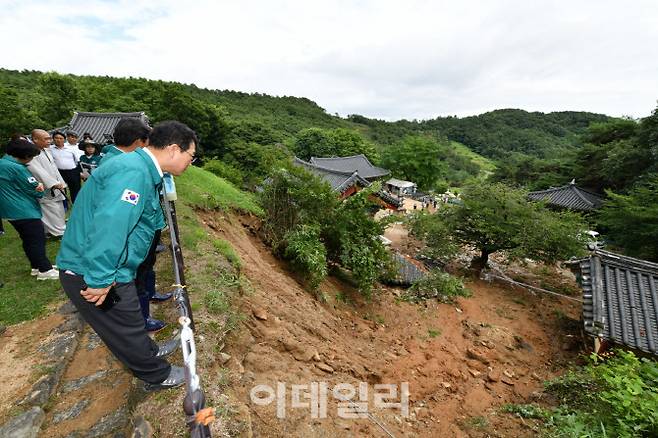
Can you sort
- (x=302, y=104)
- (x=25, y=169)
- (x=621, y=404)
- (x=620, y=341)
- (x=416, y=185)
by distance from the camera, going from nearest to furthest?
(x=621, y=404)
(x=25, y=169)
(x=620, y=341)
(x=416, y=185)
(x=302, y=104)

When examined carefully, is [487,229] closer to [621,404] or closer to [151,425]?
[621,404]

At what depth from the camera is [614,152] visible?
925 inches

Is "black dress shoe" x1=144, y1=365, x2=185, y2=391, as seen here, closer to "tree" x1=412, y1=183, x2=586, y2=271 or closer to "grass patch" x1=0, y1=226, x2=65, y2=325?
"grass patch" x1=0, y1=226, x2=65, y2=325

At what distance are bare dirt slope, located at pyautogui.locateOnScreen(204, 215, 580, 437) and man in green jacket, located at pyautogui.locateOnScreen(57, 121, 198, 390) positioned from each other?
1341 mm

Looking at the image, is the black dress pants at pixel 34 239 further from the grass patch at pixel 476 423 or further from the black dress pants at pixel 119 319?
the grass patch at pixel 476 423

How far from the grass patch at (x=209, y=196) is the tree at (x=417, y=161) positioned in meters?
34.7

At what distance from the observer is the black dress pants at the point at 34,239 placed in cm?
463

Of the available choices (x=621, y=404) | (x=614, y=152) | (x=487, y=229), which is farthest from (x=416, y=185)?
(x=621, y=404)

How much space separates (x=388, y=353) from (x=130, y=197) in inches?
259

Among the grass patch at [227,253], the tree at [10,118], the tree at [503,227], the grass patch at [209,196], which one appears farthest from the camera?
the tree at [10,118]

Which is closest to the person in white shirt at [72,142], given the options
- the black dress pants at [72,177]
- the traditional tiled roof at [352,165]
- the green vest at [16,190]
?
the black dress pants at [72,177]

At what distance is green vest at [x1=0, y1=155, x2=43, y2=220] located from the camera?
14.6 feet

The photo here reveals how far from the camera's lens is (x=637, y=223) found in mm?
14734

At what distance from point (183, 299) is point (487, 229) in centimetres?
1418
